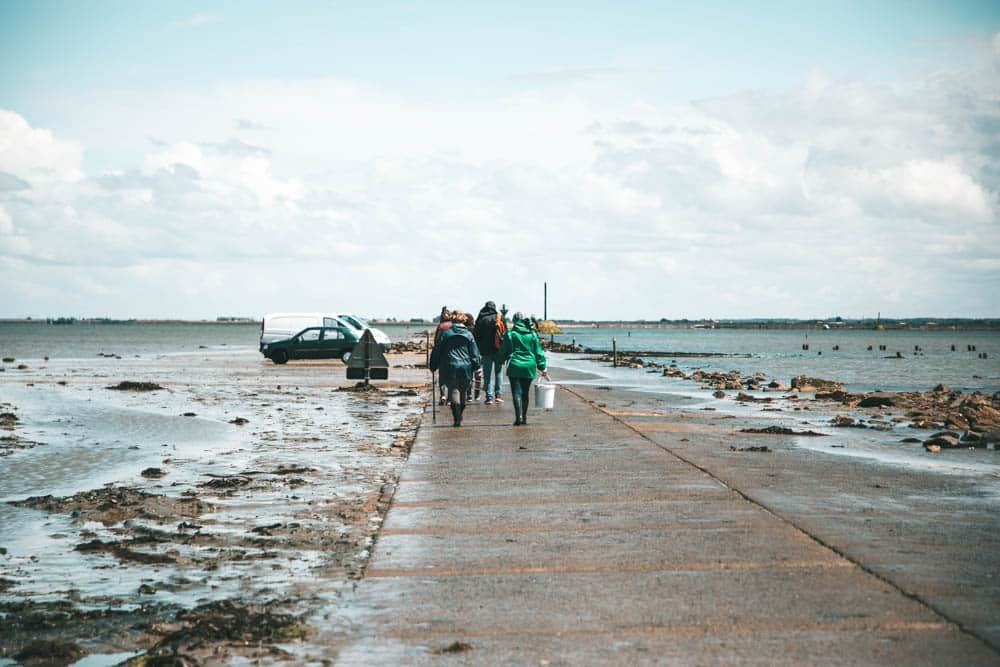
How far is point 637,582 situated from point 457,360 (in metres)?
10.1

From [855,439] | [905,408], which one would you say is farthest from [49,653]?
[905,408]

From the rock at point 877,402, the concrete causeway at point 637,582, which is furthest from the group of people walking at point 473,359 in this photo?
the rock at point 877,402

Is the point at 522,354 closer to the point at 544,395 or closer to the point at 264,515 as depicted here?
the point at 544,395

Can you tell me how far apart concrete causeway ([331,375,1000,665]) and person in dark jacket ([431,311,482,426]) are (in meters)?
4.82

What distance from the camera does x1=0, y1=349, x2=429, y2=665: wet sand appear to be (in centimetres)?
570

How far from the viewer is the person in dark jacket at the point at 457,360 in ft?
53.8

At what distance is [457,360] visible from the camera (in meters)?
16.5

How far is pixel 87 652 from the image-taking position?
5352 mm

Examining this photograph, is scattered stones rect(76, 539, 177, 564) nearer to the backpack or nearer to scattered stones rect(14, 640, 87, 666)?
scattered stones rect(14, 640, 87, 666)

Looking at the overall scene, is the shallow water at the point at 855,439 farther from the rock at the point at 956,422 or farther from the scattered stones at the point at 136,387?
the scattered stones at the point at 136,387

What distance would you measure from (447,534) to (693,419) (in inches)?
469

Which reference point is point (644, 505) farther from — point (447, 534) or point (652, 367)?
point (652, 367)

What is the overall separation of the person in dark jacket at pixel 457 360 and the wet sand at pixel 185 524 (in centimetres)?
99

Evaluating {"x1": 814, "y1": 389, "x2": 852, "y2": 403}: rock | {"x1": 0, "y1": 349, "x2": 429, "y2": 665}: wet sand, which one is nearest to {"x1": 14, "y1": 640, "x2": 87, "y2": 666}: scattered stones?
{"x1": 0, "y1": 349, "x2": 429, "y2": 665}: wet sand
